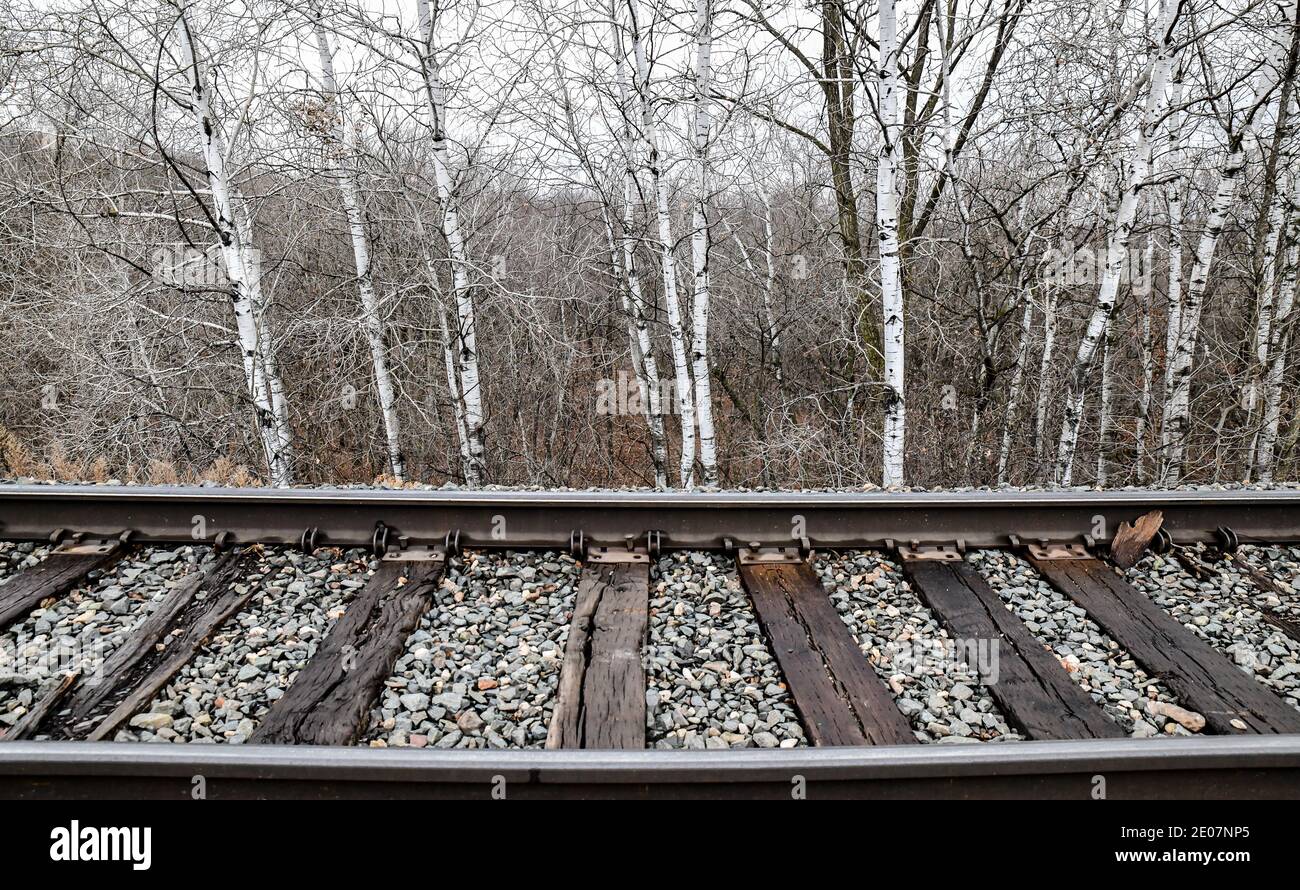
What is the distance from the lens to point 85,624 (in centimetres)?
350

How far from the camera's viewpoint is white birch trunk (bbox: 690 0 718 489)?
707 cm

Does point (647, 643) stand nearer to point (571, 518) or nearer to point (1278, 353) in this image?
point (571, 518)

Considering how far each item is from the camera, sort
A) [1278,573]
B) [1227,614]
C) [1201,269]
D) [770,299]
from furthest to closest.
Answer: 1. [770,299]
2. [1201,269]
3. [1278,573]
4. [1227,614]

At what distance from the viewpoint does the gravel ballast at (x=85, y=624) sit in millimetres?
3068

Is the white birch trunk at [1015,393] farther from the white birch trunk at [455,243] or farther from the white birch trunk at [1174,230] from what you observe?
the white birch trunk at [455,243]

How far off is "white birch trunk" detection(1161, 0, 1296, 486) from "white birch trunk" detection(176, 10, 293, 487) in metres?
9.86

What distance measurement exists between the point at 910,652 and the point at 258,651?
10.1 feet

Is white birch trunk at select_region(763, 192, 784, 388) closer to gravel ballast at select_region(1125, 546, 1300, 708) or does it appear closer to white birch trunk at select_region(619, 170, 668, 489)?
white birch trunk at select_region(619, 170, 668, 489)

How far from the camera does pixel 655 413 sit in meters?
10.4

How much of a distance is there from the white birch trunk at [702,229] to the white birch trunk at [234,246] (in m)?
4.55

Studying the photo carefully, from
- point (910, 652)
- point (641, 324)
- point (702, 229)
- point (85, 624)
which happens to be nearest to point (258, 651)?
point (85, 624)

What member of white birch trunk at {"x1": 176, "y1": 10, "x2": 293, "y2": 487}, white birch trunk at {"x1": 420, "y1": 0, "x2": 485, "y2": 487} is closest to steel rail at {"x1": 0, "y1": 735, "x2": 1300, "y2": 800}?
white birch trunk at {"x1": 176, "y1": 10, "x2": 293, "y2": 487}

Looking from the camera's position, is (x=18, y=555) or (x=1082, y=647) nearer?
(x=1082, y=647)
